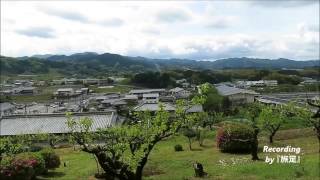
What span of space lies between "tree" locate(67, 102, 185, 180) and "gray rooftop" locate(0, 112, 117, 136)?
40431 mm

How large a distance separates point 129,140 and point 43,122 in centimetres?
4523

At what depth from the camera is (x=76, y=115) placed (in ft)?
213

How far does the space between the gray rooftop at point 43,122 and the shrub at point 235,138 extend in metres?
26.7

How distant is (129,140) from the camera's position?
65.4 feet

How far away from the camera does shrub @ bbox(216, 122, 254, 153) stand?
118 feet

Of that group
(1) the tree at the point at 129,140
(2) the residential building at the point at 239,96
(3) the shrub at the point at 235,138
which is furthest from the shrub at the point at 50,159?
(2) the residential building at the point at 239,96

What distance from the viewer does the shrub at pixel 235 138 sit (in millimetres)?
35844

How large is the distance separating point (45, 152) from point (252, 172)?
572 inches

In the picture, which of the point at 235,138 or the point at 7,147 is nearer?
the point at 7,147

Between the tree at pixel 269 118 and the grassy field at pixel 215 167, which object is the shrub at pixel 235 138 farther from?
the tree at pixel 269 118

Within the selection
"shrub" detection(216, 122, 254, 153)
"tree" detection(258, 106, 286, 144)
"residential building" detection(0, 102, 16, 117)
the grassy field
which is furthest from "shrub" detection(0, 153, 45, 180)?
"residential building" detection(0, 102, 16, 117)

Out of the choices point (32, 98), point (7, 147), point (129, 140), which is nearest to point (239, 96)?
point (32, 98)

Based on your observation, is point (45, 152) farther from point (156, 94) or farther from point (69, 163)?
point (156, 94)

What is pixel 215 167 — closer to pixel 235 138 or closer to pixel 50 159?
pixel 235 138
